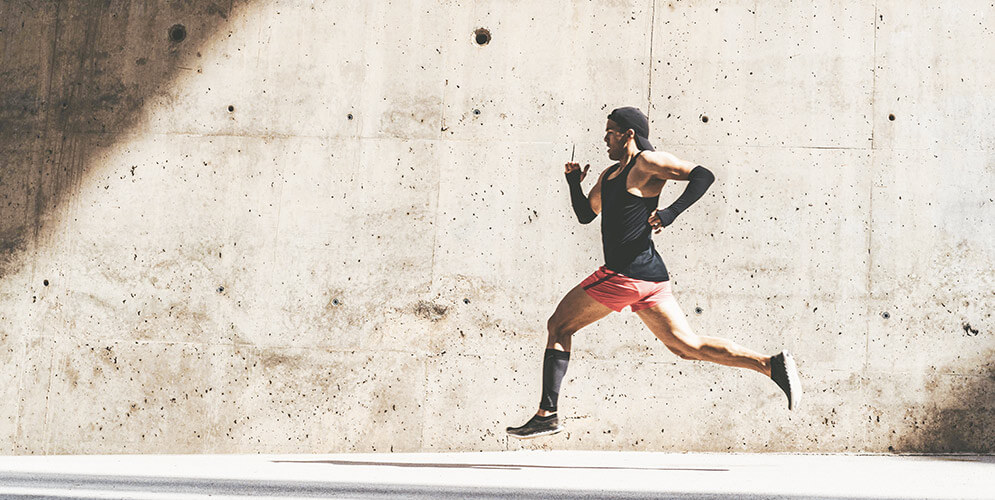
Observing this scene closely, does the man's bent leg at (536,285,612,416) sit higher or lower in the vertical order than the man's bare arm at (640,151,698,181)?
lower

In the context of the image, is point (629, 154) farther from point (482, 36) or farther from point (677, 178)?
point (482, 36)

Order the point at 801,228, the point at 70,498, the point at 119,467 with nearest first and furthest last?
the point at 70,498 < the point at 119,467 < the point at 801,228

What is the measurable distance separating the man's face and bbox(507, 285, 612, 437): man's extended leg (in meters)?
0.91

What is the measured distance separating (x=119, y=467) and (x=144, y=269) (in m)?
1.72

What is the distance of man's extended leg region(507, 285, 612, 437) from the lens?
4.95m

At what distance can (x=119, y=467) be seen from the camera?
5137 millimetres

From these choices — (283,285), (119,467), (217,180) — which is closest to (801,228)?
(283,285)

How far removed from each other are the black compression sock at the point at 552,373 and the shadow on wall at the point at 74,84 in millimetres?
3728

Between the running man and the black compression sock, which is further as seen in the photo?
the black compression sock

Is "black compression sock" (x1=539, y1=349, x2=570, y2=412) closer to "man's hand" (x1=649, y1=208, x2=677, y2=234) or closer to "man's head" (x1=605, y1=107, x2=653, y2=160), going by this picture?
"man's hand" (x1=649, y1=208, x2=677, y2=234)

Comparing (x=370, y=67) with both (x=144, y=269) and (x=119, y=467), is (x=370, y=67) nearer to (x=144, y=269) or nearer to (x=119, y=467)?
(x=144, y=269)

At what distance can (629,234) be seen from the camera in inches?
193

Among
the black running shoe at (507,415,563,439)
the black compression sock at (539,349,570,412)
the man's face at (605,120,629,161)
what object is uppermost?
the man's face at (605,120,629,161)

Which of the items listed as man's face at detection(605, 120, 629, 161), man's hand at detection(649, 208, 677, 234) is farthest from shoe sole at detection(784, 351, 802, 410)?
man's face at detection(605, 120, 629, 161)
